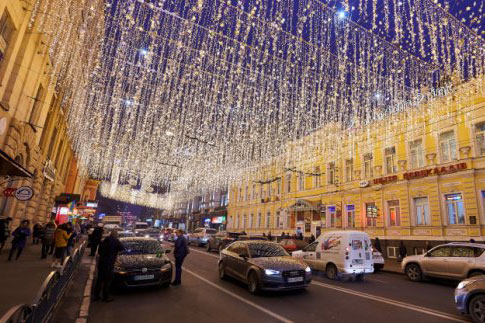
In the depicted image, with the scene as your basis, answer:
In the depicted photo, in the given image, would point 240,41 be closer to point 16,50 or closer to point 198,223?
point 16,50

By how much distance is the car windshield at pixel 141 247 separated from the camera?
8726mm

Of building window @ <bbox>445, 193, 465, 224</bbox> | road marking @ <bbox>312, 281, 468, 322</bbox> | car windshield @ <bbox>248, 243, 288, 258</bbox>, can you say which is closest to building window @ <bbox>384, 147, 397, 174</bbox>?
building window @ <bbox>445, 193, 465, 224</bbox>

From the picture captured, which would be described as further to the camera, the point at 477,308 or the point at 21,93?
the point at 21,93

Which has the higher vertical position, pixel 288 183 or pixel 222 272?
pixel 288 183

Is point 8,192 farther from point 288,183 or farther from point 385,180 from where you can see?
point 288,183

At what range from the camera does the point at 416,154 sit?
20688 mm

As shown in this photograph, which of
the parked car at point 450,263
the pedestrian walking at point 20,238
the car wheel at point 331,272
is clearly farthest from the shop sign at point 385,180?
the pedestrian walking at point 20,238

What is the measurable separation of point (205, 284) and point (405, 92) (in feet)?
63.0

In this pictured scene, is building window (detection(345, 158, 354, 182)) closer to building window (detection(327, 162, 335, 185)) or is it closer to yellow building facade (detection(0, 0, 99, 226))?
building window (detection(327, 162, 335, 185))

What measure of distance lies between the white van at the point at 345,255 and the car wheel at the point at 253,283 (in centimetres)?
478

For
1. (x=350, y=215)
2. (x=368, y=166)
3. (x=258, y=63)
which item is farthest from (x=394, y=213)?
(x=258, y=63)

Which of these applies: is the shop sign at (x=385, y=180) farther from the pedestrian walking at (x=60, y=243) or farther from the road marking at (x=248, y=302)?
the pedestrian walking at (x=60, y=243)

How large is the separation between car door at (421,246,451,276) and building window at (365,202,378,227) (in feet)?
32.6

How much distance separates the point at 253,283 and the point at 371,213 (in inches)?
674
